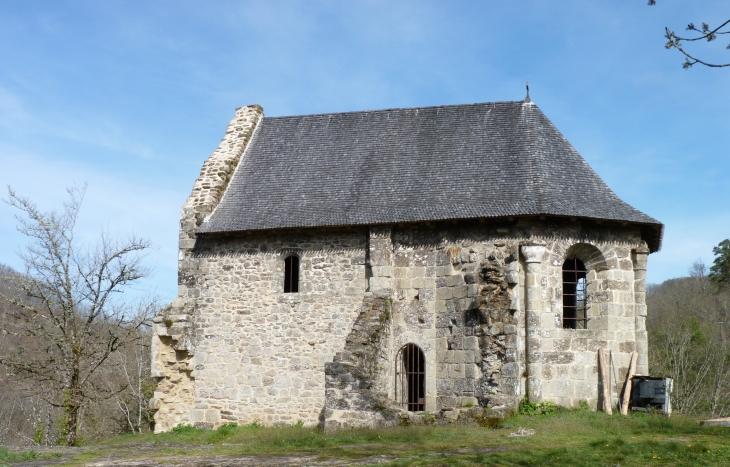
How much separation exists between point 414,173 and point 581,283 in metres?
4.72

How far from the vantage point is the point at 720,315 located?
120ft

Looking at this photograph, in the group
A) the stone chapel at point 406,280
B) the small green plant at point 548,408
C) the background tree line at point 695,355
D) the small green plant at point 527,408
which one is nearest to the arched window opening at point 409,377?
the stone chapel at point 406,280

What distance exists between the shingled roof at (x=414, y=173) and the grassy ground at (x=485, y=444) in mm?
4474

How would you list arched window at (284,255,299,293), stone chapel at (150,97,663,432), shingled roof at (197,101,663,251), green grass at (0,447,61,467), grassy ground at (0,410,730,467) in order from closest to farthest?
grassy ground at (0,410,730,467)
green grass at (0,447,61,467)
stone chapel at (150,97,663,432)
shingled roof at (197,101,663,251)
arched window at (284,255,299,293)

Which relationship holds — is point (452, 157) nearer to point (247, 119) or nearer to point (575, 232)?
point (575, 232)

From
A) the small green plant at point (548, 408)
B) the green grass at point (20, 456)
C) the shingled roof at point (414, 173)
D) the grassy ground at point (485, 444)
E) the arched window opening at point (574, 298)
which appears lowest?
the green grass at point (20, 456)

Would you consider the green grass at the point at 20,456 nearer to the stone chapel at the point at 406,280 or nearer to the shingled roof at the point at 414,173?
the stone chapel at the point at 406,280

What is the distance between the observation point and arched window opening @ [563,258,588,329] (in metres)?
16.6

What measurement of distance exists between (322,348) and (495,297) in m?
4.24

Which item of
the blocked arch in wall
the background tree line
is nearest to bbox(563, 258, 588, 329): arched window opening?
the blocked arch in wall

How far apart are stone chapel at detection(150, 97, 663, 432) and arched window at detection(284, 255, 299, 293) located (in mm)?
38

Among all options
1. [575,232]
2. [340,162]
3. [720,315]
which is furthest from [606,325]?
[720,315]

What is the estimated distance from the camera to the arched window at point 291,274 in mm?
17844

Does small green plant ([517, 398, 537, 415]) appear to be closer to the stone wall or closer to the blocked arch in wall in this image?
the stone wall
